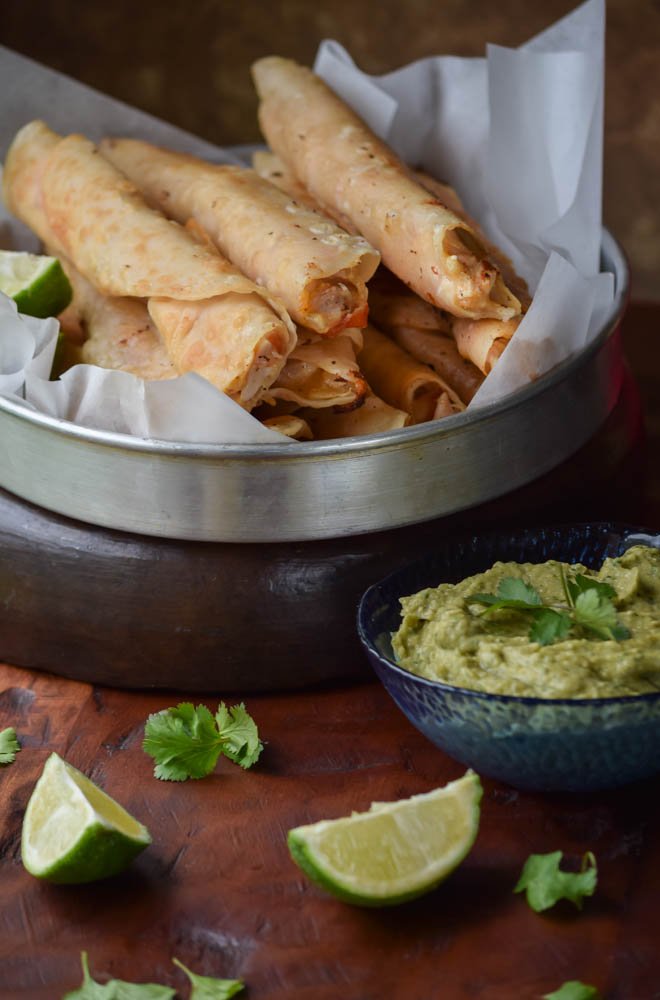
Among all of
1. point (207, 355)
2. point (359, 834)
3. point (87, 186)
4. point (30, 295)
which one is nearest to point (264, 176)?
point (87, 186)

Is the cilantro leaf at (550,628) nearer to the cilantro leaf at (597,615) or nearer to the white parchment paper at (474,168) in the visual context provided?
the cilantro leaf at (597,615)

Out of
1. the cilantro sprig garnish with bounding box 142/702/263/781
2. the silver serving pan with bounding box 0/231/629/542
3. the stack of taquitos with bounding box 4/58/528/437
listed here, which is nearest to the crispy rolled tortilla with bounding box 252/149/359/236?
the stack of taquitos with bounding box 4/58/528/437

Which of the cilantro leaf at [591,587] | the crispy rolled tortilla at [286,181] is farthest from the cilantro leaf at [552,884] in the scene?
the crispy rolled tortilla at [286,181]

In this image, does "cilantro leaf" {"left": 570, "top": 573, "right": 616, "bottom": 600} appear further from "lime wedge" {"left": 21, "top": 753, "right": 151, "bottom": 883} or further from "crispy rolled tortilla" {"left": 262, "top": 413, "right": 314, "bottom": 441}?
Answer: "lime wedge" {"left": 21, "top": 753, "right": 151, "bottom": 883}

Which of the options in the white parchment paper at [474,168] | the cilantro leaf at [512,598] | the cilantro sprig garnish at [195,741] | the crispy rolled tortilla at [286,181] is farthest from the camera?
the crispy rolled tortilla at [286,181]

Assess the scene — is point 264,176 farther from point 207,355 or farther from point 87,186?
point 207,355

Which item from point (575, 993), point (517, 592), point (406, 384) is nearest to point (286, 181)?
point (406, 384)
